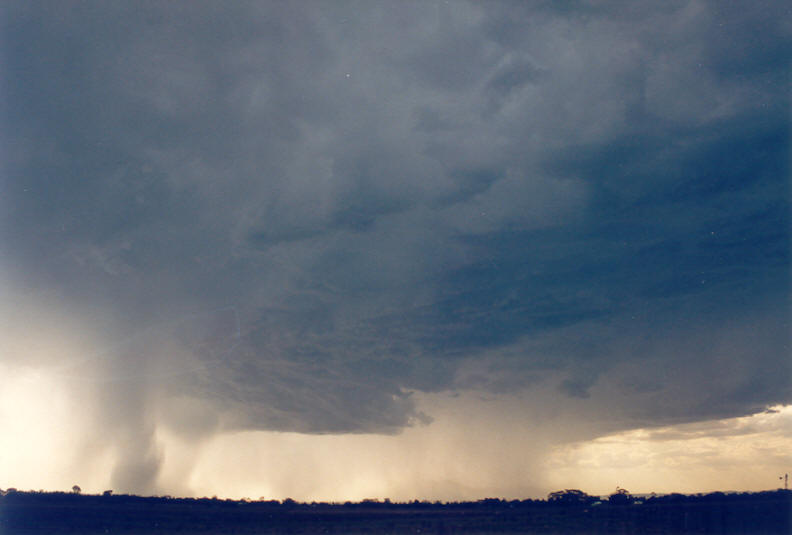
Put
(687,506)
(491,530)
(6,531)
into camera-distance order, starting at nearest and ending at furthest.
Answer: (6,531) < (491,530) < (687,506)

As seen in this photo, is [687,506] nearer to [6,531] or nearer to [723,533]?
[723,533]

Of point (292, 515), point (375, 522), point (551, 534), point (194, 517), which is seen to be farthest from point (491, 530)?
point (194, 517)

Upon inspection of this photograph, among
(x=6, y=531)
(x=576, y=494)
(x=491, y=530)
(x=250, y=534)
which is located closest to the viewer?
(x=6, y=531)

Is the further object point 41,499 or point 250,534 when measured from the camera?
point 41,499

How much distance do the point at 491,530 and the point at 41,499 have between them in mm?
110986

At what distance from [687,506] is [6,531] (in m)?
143

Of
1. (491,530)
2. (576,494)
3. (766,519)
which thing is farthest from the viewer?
(576,494)

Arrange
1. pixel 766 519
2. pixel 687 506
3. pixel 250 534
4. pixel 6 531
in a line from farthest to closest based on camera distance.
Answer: pixel 687 506
pixel 766 519
pixel 250 534
pixel 6 531

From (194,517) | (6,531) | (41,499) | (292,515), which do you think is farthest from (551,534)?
(41,499)

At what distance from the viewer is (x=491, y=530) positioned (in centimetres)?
11794

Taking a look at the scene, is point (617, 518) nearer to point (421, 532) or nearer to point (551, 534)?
point (551, 534)

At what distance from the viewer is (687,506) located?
451ft

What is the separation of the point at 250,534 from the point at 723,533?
9485 cm

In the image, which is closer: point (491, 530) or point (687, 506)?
point (491, 530)
